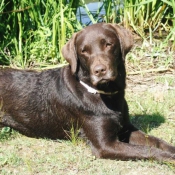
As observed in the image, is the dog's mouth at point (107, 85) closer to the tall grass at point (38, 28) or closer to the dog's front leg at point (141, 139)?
the dog's front leg at point (141, 139)

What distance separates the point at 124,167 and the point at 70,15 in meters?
3.17

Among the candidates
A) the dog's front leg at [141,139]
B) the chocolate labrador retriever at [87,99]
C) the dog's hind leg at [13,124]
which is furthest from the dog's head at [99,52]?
the dog's hind leg at [13,124]

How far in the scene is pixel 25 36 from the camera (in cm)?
673

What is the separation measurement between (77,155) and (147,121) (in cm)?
114

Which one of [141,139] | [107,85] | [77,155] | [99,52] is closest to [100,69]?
[99,52]

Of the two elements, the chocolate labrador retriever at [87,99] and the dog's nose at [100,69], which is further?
the chocolate labrador retriever at [87,99]

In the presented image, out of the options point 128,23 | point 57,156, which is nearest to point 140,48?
point 128,23

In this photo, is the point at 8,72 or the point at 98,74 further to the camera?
the point at 8,72

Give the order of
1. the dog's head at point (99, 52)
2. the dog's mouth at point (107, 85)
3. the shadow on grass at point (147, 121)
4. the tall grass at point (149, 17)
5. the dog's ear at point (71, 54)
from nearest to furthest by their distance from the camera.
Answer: the dog's head at point (99, 52) < the dog's mouth at point (107, 85) < the dog's ear at point (71, 54) < the shadow on grass at point (147, 121) < the tall grass at point (149, 17)

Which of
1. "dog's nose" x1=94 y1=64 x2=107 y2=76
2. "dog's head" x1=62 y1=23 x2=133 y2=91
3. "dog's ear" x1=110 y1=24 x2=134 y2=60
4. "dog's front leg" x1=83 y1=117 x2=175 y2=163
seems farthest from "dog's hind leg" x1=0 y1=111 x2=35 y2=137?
"dog's ear" x1=110 y1=24 x2=134 y2=60

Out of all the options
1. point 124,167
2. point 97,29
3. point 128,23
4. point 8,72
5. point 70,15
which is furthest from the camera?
point 128,23

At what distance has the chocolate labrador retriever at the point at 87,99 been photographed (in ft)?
13.7

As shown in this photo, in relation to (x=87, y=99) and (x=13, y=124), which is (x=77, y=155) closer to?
(x=87, y=99)

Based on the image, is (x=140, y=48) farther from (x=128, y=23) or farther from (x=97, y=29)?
(x=97, y=29)
